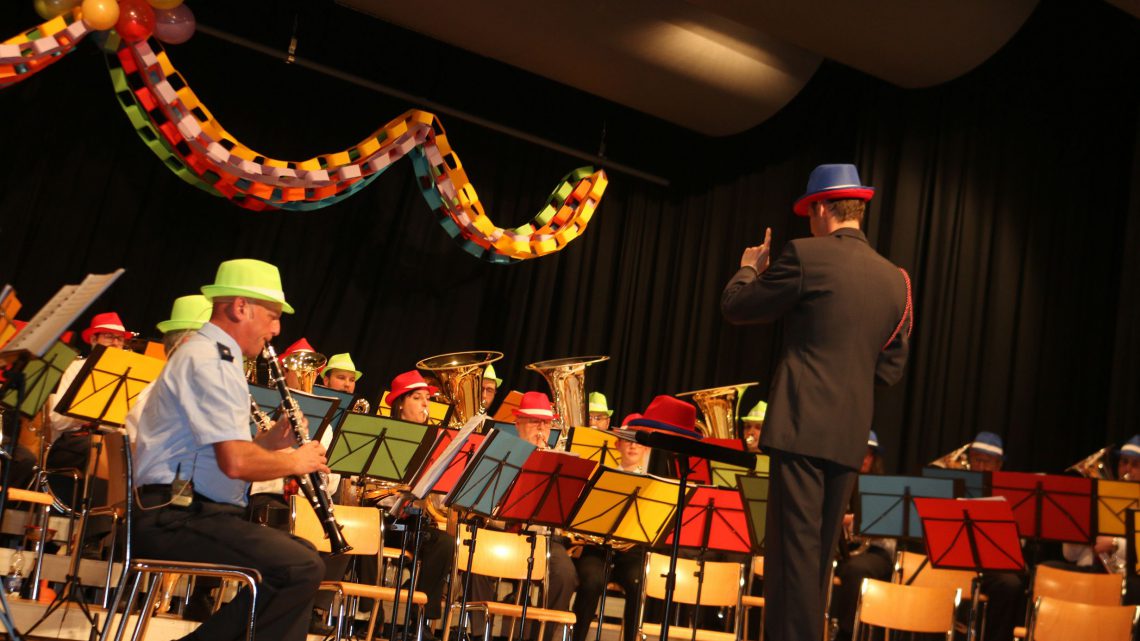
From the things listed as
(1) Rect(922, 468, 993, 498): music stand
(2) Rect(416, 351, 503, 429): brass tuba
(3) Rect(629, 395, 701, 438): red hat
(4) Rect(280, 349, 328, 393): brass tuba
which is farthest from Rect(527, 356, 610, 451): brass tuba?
(3) Rect(629, 395, 701, 438): red hat

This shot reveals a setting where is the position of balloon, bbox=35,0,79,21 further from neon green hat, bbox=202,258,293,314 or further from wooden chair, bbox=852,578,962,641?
wooden chair, bbox=852,578,962,641

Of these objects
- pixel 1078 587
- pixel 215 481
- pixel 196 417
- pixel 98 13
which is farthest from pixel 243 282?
pixel 1078 587

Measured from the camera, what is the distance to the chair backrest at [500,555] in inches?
227

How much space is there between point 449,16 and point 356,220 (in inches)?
91.3

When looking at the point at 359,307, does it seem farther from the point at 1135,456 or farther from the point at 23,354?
the point at 23,354

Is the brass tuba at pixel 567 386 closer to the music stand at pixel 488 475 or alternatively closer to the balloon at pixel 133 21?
the music stand at pixel 488 475

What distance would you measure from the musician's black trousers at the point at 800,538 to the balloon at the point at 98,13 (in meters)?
6.22

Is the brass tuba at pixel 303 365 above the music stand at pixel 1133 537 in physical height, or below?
above

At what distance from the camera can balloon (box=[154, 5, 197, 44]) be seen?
27.8 ft

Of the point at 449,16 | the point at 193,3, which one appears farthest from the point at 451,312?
the point at 193,3

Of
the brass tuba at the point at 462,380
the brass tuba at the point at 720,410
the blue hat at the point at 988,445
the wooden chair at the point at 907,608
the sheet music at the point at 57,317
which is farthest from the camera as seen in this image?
the brass tuba at the point at 720,410

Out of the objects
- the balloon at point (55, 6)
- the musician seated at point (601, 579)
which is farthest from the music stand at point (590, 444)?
the balloon at point (55, 6)

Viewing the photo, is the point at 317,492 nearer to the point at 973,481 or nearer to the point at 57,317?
the point at 57,317

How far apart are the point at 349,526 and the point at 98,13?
4.43 metres
